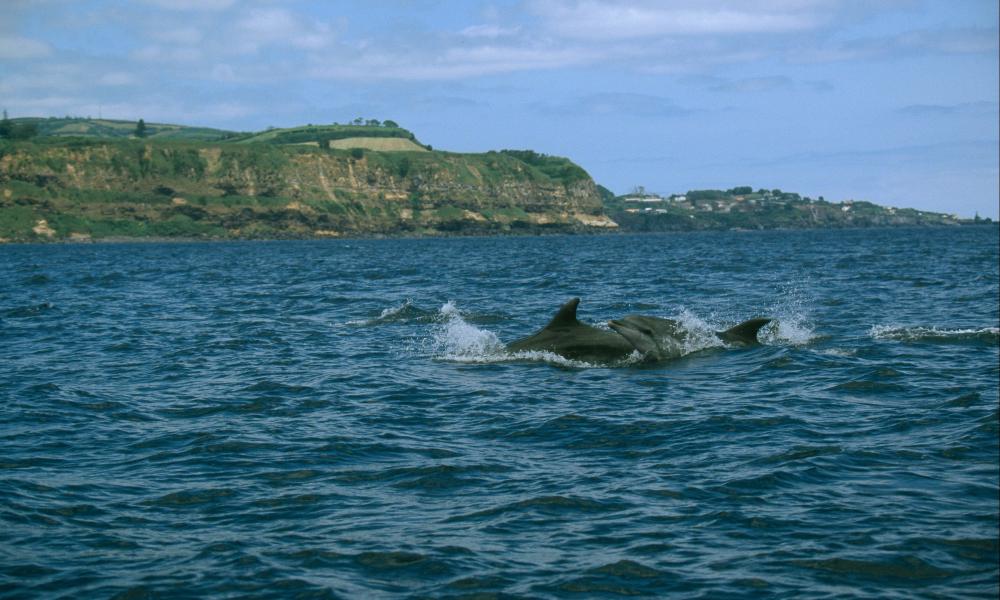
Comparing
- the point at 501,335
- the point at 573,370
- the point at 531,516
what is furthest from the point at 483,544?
the point at 501,335

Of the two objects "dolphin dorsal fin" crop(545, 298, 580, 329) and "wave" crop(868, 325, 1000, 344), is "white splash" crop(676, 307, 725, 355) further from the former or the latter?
"wave" crop(868, 325, 1000, 344)

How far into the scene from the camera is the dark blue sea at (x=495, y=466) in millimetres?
9328

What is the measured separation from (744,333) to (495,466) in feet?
38.4

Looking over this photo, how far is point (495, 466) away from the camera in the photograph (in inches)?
512

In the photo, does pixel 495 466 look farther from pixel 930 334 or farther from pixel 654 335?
pixel 930 334

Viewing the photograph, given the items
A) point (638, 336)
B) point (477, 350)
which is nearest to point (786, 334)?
point (638, 336)

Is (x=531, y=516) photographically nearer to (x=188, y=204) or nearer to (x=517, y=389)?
(x=517, y=389)

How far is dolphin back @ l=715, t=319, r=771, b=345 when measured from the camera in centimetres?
2316

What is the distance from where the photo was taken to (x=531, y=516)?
35.8ft

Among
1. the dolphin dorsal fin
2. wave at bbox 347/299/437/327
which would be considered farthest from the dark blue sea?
wave at bbox 347/299/437/327

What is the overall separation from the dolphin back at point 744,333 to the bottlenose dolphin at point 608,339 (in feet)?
4.91

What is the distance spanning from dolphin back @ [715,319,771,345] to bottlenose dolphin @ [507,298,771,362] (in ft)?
4.91

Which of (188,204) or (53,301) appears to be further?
(188,204)

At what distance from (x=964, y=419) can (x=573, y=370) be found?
25.0 ft
